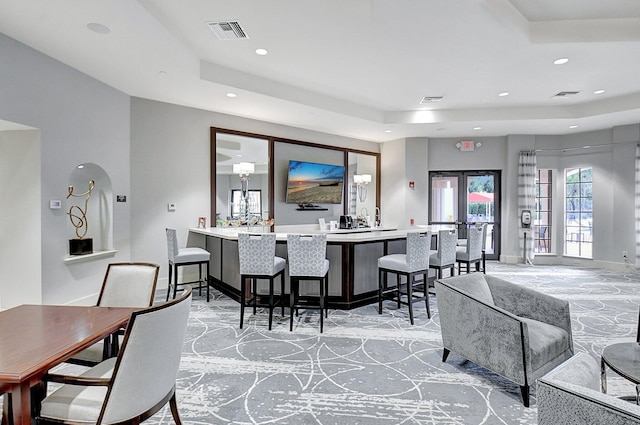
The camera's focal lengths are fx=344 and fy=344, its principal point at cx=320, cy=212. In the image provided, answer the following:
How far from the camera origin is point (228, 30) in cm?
371

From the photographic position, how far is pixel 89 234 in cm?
480

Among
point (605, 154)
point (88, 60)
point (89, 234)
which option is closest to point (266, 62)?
point (88, 60)

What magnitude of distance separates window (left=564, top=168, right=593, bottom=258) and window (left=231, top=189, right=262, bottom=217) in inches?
279

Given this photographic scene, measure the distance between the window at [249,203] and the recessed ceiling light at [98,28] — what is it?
3.26 m

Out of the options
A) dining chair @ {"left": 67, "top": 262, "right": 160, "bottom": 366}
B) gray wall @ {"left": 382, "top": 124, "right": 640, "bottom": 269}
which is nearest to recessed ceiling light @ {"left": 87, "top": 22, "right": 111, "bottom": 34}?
dining chair @ {"left": 67, "top": 262, "right": 160, "bottom": 366}

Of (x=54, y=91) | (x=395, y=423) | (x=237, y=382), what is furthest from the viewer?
(x=54, y=91)

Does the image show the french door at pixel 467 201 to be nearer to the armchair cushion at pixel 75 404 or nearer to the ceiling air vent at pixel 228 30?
the ceiling air vent at pixel 228 30

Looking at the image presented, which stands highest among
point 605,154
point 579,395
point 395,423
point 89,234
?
point 605,154

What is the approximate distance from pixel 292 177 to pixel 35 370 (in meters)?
5.87

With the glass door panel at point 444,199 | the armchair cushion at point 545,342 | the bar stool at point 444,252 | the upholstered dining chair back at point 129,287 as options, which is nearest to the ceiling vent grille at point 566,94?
the glass door panel at point 444,199

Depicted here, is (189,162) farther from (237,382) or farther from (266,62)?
(237,382)

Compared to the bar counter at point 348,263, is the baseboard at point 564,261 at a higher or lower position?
lower

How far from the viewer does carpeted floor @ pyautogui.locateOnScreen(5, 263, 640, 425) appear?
221 centimetres

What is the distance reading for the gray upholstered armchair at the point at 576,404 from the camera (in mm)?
1090
